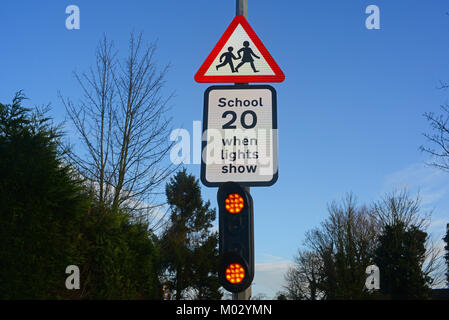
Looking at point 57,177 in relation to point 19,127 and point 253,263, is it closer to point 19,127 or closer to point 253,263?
point 19,127

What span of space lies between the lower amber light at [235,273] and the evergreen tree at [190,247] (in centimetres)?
3863

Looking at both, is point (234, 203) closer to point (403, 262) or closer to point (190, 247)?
point (403, 262)

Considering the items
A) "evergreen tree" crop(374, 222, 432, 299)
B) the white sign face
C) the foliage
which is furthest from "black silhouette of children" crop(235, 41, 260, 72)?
"evergreen tree" crop(374, 222, 432, 299)

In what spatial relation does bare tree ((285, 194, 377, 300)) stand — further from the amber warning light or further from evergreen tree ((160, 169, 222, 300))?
the amber warning light

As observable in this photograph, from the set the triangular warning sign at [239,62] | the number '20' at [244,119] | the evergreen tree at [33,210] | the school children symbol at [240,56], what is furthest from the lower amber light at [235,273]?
the evergreen tree at [33,210]

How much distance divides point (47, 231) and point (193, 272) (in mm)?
40468

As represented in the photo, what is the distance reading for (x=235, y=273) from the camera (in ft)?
13.8

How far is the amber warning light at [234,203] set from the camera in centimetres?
429

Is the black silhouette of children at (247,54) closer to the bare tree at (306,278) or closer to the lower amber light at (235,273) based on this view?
the lower amber light at (235,273)

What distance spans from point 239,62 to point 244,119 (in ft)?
2.70

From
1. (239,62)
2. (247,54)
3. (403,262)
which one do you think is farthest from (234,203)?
(403,262)

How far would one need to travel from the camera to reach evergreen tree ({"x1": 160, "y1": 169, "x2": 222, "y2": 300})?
155ft
